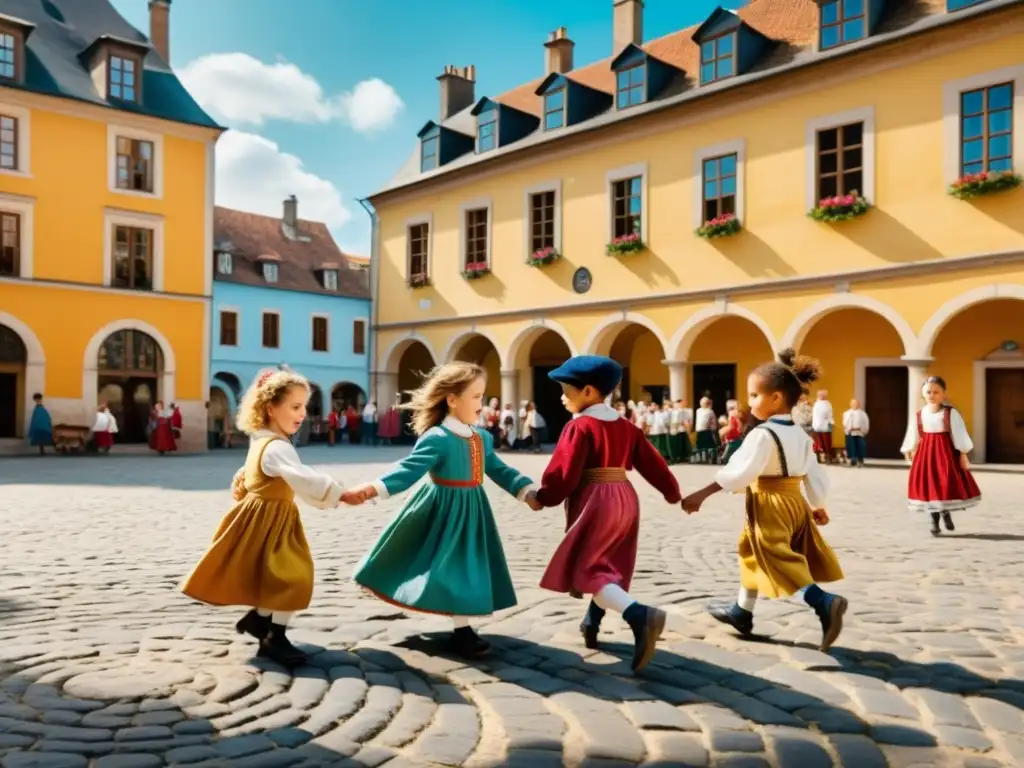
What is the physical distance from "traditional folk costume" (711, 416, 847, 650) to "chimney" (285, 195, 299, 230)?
43606 millimetres

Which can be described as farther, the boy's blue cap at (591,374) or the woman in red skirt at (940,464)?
the woman in red skirt at (940,464)

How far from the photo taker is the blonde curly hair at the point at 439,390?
4797mm

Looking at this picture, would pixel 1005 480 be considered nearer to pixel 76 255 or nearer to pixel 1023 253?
pixel 1023 253

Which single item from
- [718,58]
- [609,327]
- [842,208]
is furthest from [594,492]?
[609,327]

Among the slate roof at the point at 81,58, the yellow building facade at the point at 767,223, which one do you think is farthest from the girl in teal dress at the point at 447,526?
the slate roof at the point at 81,58

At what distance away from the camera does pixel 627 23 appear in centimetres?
2698

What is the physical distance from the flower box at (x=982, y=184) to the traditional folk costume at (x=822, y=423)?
197 inches

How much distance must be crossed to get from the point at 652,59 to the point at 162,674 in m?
22.2

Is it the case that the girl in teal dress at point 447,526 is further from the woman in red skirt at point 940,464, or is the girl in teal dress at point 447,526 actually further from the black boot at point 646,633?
the woman in red skirt at point 940,464

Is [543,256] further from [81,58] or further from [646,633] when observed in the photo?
[646,633]

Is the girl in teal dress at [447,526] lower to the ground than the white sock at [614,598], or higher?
higher

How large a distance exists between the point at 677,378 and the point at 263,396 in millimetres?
19048

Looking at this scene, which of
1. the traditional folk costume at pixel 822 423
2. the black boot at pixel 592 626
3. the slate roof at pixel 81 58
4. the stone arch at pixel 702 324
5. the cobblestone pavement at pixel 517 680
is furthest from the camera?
the slate roof at pixel 81 58

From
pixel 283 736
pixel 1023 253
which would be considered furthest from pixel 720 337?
pixel 283 736
